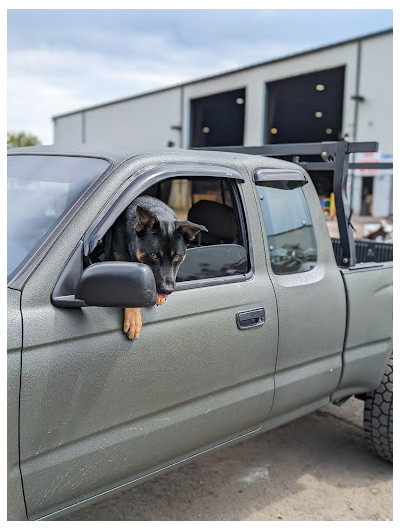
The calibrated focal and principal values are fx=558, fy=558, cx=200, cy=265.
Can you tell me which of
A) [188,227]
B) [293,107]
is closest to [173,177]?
[188,227]

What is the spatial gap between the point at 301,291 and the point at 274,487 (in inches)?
52.4

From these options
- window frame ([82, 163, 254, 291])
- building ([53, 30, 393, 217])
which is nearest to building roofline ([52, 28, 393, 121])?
building ([53, 30, 393, 217])

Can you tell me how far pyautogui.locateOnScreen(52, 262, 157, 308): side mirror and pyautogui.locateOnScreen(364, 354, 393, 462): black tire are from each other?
7.69 ft

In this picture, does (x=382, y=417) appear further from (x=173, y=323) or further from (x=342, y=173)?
(x=173, y=323)

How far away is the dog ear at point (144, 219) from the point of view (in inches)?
84.4

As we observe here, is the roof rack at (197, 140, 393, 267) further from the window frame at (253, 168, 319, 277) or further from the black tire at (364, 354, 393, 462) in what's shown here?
the black tire at (364, 354, 393, 462)

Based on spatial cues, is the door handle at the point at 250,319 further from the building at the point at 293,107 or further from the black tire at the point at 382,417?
the building at the point at 293,107

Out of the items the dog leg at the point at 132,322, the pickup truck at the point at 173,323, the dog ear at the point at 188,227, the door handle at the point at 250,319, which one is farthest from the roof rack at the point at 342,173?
the dog leg at the point at 132,322

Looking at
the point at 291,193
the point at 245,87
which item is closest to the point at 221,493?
the point at 291,193

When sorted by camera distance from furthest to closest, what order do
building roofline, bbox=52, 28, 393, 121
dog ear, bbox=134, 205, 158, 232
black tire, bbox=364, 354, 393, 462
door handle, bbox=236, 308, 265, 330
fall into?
building roofline, bbox=52, 28, 393, 121 → black tire, bbox=364, 354, 393, 462 → door handle, bbox=236, 308, 265, 330 → dog ear, bbox=134, 205, 158, 232

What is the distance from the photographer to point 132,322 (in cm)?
217

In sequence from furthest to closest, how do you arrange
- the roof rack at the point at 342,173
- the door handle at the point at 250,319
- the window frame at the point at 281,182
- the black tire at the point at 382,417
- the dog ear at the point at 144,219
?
the black tire at the point at 382,417 < the roof rack at the point at 342,173 < the window frame at the point at 281,182 < the door handle at the point at 250,319 < the dog ear at the point at 144,219

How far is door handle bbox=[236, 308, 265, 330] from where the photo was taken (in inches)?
104

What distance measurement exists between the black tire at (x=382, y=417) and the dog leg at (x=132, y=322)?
214 cm
